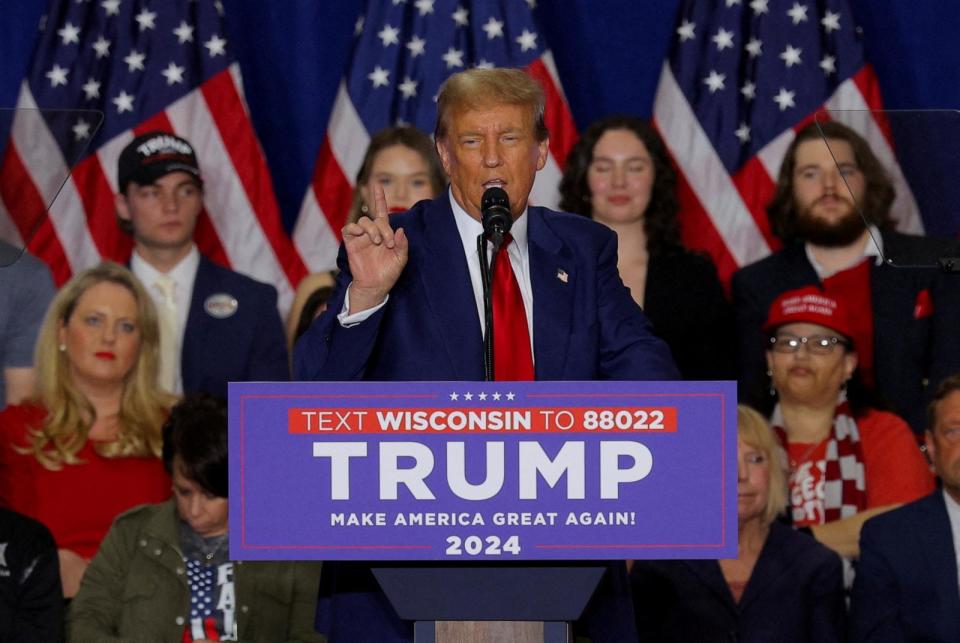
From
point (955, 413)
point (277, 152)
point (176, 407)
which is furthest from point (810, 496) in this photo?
point (277, 152)

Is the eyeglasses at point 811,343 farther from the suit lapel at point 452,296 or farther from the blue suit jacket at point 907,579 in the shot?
the suit lapel at point 452,296

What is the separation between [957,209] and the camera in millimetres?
3283

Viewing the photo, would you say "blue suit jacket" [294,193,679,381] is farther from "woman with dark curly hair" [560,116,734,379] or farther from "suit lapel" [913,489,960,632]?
"woman with dark curly hair" [560,116,734,379]

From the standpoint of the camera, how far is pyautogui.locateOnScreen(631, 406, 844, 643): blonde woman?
3.91 metres

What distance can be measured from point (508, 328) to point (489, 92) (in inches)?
15.7

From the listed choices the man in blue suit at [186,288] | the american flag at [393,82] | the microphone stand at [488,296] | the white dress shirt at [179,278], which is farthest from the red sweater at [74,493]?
the microphone stand at [488,296]

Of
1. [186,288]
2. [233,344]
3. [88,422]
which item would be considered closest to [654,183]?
[233,344]

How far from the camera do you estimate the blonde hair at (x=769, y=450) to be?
411 cm

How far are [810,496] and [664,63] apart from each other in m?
1.82

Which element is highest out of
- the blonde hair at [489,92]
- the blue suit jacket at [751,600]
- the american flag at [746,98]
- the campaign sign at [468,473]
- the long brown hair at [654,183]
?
the american flag at [746,98]

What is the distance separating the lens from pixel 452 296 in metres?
2.58

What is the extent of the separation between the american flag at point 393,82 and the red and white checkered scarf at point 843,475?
1.54 m

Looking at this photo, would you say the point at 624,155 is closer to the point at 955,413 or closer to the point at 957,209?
the point at 955,413

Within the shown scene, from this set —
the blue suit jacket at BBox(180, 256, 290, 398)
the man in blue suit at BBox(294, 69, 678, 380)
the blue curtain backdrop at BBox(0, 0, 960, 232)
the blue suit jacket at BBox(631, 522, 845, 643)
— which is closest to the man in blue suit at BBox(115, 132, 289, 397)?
the blue suit jacket at BBox(180, 256, 290, 398)
